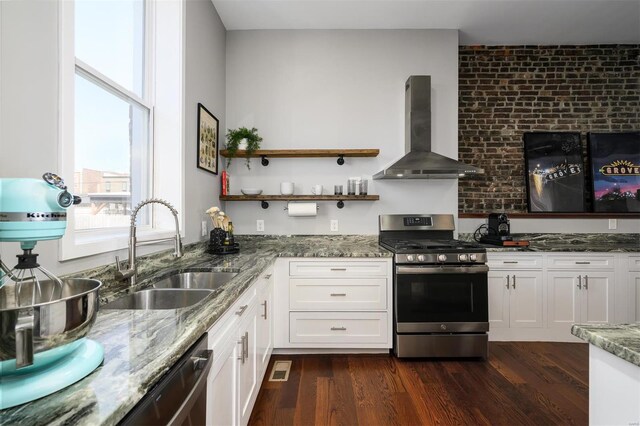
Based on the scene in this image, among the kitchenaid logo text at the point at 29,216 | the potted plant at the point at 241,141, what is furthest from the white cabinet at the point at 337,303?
the kitchenaid logo text at the point at 29,216

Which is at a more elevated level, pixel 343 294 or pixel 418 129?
pixel 418 129

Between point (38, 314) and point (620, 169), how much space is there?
15.7 ft

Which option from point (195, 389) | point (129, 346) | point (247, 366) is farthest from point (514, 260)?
point (129, 346)

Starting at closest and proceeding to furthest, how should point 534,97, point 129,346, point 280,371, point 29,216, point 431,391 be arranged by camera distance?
point 29,216, point 129,346, point 431,391, point 280,371, point 534,97

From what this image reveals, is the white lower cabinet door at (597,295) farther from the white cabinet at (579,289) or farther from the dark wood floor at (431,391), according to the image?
the dark wood floor at (431,391)

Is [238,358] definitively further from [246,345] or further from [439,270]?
[439,270]

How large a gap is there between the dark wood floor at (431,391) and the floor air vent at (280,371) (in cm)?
4

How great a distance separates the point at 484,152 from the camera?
3.51m

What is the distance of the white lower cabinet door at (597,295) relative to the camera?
2877 millimetres

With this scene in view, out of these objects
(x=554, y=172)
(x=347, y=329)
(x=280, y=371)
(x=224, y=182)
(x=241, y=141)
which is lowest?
(x=280, y=371)

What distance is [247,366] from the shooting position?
1.66 metres

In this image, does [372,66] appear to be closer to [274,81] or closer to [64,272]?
[274,81]

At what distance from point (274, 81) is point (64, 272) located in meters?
2.65

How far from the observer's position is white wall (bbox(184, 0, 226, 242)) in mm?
2311
